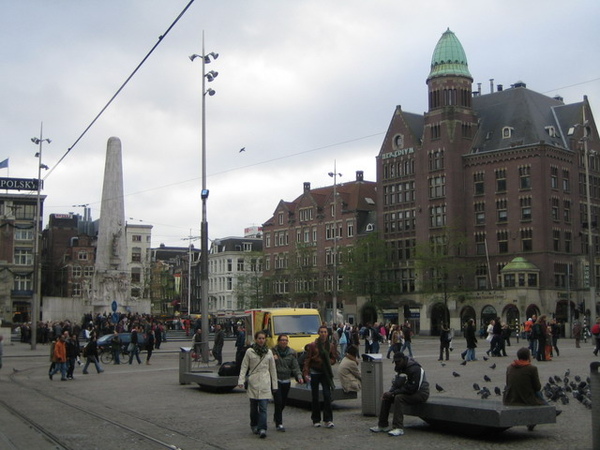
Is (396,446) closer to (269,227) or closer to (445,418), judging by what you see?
(445,418)

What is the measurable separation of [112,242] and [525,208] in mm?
41107

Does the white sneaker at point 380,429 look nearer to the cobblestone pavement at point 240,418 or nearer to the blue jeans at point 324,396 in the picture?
the cobblestone pavement at point 240,418

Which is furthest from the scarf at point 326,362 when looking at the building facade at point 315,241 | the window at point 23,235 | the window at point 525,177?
the window at point 23,235

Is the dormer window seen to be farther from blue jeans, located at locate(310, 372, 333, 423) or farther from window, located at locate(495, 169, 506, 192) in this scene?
blue jeans, located at locate(310, 372, 333, 423)

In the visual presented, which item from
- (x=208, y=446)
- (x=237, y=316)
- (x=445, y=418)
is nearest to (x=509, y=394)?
(x=445, y=418)

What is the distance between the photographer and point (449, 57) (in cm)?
8512

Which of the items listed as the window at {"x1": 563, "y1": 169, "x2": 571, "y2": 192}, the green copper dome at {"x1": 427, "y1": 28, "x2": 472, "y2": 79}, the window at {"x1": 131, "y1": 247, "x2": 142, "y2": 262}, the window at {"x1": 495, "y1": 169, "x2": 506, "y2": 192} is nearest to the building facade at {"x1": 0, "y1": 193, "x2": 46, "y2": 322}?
the window at {"x1": 131, "y1": 247, "x2": 142, "y2": 262}

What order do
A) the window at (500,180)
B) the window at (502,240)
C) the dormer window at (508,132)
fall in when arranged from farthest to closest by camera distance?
the dormer window at (508,132) → the window at (500,180) → the window at (502,240)

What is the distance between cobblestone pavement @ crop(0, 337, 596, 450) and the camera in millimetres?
13133

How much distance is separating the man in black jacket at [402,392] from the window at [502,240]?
6889 centimetres

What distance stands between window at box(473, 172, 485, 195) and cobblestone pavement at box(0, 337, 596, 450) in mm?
54381

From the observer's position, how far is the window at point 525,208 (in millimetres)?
79188

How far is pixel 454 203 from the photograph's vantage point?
83.8 metres

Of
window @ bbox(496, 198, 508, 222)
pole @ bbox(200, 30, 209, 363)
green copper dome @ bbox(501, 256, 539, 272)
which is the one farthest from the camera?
window @ bbox(496, 198, 508, 222)
